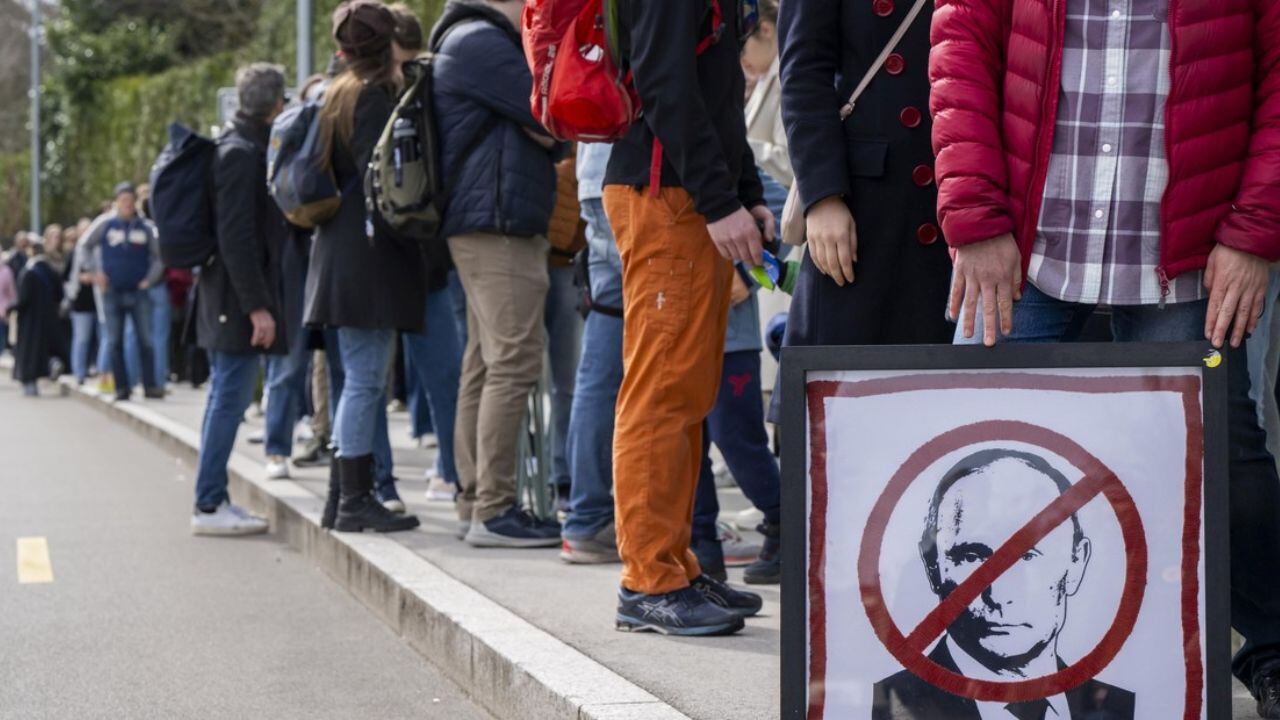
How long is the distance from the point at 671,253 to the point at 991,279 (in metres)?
1.49

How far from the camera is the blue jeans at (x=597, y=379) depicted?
6.07 meters

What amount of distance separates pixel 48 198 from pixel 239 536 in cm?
3579

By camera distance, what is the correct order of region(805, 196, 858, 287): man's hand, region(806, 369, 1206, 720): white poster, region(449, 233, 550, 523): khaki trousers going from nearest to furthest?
region(806, 369, 1206, 720): white poster → region(805, 196, 858, 287): man's hand → region(449, 233, 550, 523): khaki trousers

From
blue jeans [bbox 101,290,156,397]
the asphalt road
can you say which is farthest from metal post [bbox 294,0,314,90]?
blue jeans [bbox 101,290,156,397]

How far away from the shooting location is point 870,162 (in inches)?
155

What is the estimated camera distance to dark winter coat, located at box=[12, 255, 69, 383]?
23062mm

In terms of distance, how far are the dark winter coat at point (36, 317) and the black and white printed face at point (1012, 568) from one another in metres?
21.4

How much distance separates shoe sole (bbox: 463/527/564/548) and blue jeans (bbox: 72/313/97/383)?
51.8ft

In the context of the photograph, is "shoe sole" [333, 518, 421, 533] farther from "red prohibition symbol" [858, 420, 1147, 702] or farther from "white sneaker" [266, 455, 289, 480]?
"red prohibition symbol" [858, 420, 1147, 702]

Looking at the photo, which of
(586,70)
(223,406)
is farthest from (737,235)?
(223,406)

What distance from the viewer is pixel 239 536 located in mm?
8688

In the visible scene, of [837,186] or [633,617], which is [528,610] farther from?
[837,186]

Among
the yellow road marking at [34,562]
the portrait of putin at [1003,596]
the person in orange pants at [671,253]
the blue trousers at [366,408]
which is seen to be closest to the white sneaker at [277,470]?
the blue trousers at [366,408]

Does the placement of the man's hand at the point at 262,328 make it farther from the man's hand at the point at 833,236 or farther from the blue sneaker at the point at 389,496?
the man's hand at the point at 833,236
